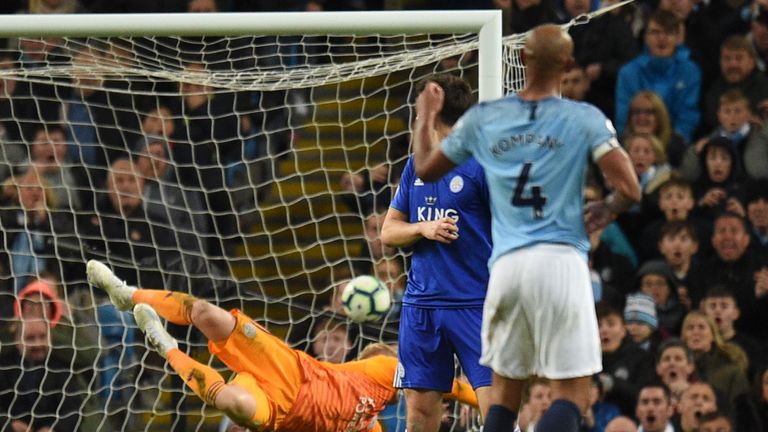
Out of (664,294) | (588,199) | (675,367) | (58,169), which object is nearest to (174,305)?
(58,169)

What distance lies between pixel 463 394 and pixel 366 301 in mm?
702

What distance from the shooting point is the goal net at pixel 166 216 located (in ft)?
29.0

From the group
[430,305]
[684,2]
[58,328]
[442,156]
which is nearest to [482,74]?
[430,305]

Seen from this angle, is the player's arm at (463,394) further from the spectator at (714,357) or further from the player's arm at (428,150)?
the spectator at (714,357)

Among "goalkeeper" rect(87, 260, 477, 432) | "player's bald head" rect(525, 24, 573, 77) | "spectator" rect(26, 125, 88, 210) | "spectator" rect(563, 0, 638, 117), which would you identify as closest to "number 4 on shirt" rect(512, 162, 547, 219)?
"player's bald head" rect(525, 24, 573, 77)

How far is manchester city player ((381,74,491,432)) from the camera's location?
21.6 ft

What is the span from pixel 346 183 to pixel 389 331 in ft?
3.71

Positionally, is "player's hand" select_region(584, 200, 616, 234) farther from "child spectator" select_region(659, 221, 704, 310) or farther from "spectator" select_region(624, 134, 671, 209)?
"spectator" select_region(624, 134, 671, 209)

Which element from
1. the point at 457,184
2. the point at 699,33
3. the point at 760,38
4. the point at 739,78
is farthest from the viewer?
the point at 699,33

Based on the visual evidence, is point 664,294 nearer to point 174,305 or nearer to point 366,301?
point 366,301

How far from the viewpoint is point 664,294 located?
973 centimetres

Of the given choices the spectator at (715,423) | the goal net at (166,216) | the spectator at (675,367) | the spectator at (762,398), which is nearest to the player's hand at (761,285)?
the spectator at (762,398)

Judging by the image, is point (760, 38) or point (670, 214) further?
point (760, 38)

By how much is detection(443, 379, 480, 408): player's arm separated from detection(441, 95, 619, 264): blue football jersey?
201 centimetres
